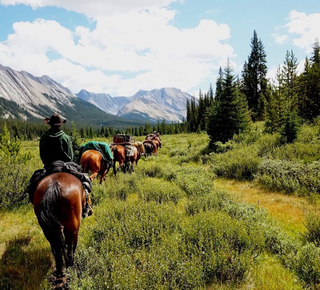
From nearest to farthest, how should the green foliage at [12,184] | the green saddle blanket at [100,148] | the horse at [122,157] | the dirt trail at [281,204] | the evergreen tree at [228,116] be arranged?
the dirt trail at [281,204]
the green foliage at [12,184]
the green saddle blanket at [100,148]
the horse at [122,157]
the evergreen tree at [228,116]

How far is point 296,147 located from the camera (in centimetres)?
1204

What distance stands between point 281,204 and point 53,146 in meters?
7.96

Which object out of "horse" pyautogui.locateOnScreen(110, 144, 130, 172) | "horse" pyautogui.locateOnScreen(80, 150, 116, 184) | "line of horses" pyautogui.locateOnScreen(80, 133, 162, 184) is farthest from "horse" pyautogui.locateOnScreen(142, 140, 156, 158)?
"horse" pyautogui.locateOnScreen(80, 150, 116, 184)

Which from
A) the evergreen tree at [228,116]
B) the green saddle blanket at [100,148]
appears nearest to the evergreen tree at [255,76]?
the evergreen tree at [228,116]

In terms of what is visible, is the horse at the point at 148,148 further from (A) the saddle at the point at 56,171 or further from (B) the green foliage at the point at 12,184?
(A) the saddle at the point at 56,171

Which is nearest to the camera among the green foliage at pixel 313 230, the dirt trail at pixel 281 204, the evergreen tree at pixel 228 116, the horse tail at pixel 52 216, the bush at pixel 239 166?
the horse tail at pixel 52 216

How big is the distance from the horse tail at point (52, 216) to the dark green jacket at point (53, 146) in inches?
49.4

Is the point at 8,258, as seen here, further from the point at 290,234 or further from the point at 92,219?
the point at 290,234

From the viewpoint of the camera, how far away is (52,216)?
3.66 m

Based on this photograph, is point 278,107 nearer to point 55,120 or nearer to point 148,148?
point 148,148

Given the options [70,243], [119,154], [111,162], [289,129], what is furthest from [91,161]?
[289,129]

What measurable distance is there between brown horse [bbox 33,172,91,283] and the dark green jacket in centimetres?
89

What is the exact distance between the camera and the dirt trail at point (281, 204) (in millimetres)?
6459

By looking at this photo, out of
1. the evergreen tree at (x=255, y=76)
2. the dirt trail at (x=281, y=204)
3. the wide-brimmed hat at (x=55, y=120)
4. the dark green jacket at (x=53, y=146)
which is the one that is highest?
the evergreen tree at (x=255, y=76)
